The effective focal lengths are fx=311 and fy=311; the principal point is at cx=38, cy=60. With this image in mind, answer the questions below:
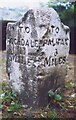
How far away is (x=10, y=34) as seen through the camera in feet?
5.63

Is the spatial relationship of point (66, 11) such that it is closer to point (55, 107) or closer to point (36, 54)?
point (36, 54)

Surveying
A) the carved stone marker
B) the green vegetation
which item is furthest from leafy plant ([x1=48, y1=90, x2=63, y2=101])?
the green vegetation

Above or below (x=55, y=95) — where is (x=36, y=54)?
above

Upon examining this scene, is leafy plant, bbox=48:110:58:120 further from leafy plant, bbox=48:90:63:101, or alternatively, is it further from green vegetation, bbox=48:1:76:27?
green vegetation, bbox=48:1:76:27

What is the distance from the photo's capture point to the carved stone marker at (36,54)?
1.66 metres

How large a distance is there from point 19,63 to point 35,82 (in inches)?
5.4

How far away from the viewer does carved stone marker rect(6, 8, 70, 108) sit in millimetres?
1664

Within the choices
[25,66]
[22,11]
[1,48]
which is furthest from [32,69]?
[22,11]

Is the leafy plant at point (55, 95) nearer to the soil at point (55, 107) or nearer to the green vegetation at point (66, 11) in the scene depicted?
the soil at point (55, 107)

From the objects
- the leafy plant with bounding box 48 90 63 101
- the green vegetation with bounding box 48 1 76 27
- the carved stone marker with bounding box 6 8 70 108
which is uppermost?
the green vegetation with bounding box 48 1 76 27

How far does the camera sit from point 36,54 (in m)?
1.67

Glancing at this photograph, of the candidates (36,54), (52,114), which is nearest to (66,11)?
(36,54)

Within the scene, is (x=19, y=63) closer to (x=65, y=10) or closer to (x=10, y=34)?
(x=10, y=34)

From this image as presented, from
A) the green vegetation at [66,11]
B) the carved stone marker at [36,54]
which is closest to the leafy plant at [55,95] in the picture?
the carved stone marker at [36,54]
